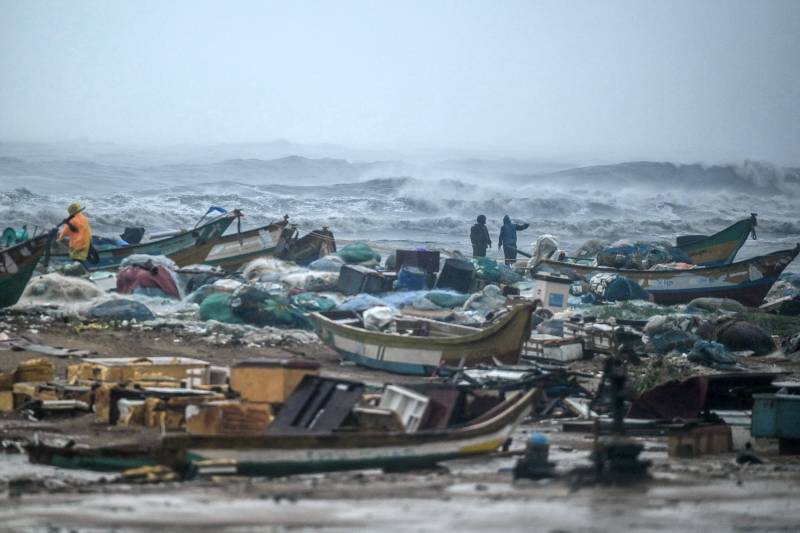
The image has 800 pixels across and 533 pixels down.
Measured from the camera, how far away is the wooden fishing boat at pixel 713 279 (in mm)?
18500

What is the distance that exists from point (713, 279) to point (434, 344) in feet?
27.3

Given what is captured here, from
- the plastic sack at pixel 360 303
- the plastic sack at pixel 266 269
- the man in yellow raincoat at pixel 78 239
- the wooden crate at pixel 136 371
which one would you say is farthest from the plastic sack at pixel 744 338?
the man in yellow raincoat at pixel 78 239

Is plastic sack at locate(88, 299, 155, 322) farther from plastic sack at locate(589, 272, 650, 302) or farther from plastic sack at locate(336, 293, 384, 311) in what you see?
plastic sack at locate(589, 272, 650, 302)

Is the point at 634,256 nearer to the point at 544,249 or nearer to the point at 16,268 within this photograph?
the point at 544,249

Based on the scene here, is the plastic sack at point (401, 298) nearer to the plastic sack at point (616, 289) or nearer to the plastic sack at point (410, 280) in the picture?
the plastic sack at point (410, 280)

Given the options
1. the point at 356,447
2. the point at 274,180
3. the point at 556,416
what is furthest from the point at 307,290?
the point at 274,180

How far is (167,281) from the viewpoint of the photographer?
1605 cm

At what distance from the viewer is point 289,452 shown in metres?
6.65

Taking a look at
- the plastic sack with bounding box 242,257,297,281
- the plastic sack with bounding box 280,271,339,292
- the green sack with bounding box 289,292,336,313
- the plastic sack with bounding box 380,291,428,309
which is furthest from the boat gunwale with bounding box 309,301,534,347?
the plastic sack with bounding box 242,257,297,281

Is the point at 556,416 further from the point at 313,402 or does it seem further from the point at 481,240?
the point at 481,240

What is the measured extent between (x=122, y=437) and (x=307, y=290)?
882 centimetres

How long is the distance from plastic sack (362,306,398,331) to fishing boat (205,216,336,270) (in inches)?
267

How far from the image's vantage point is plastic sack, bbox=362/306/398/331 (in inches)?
512

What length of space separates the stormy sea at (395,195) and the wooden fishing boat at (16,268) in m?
17.3
